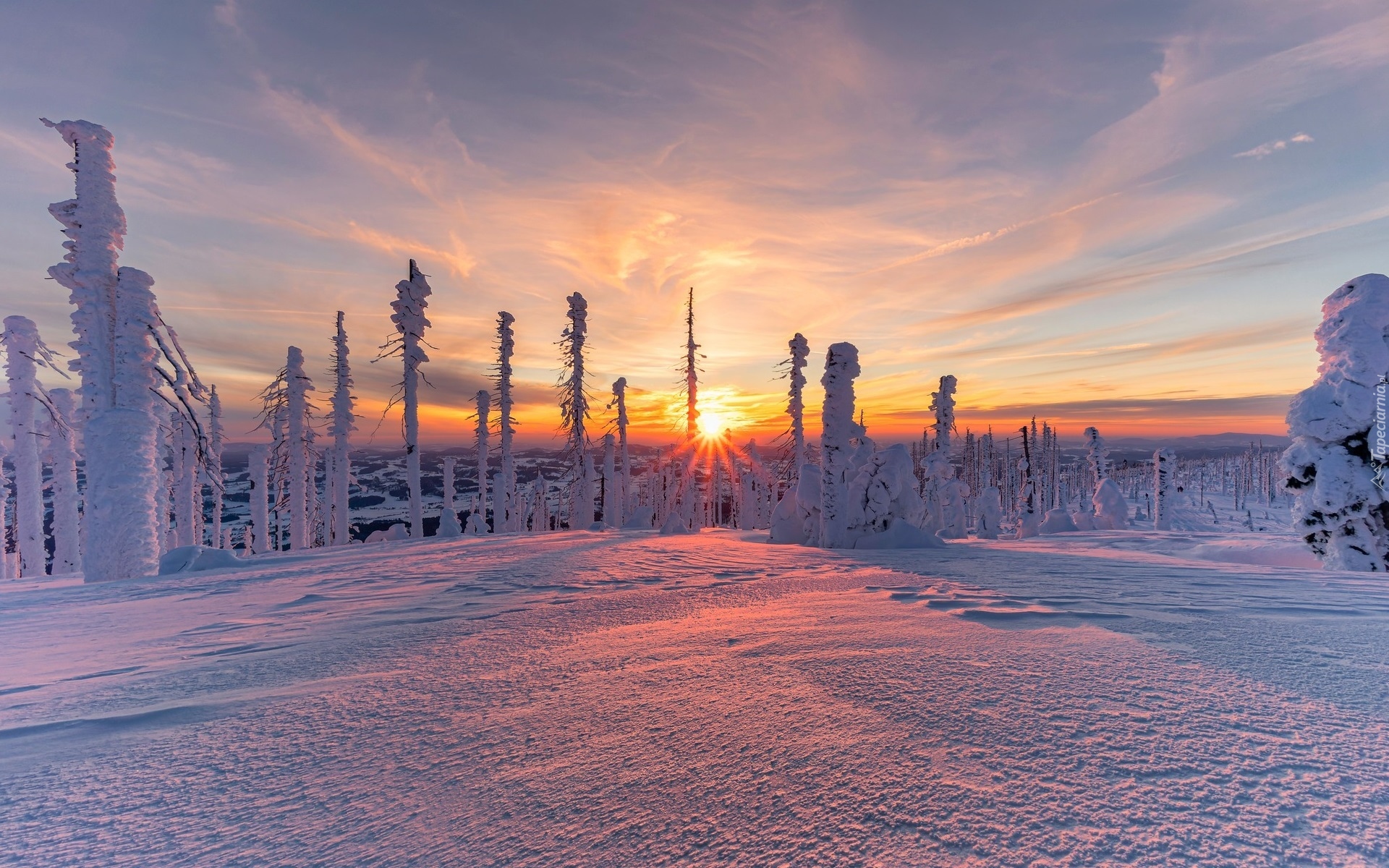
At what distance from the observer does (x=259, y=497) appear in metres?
26.6

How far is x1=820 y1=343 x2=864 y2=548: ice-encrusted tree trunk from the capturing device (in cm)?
1336

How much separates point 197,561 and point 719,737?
39.1 ft

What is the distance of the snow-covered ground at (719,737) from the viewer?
1462 mm

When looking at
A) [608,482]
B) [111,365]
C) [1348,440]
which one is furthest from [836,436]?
[608,482]

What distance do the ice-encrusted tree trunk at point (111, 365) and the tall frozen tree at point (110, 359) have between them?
1cm

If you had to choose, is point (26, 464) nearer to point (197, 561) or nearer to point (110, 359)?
point (110, 359)

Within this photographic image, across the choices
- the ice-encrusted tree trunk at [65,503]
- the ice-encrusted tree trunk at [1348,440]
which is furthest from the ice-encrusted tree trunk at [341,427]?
the ice-encrusted tree trunk at [1348,440]

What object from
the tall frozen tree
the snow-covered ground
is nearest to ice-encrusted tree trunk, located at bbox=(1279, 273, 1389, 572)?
the snow-covered ground

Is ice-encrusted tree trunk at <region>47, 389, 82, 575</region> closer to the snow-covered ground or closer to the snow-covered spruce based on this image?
the snow-covered spruce

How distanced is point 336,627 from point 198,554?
8257 mm

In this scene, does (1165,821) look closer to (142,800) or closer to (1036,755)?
(1036,755)

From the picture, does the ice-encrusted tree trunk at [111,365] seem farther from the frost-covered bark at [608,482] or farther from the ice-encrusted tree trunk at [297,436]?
the frost-covered bark at [608,482]

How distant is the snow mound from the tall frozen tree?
557mm

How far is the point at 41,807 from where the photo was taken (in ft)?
5.67
